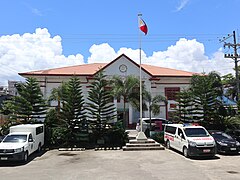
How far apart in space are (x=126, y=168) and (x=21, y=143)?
602 cm

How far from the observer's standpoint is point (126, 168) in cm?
1145

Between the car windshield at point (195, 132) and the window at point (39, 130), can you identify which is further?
the window at point (39, 130)

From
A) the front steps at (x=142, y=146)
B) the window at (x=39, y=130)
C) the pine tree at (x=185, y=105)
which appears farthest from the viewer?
the pine tree at (x=185, y=105)

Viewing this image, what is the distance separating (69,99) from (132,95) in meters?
5.63

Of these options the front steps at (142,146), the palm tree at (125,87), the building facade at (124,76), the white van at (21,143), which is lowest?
the front steps at (142,146)

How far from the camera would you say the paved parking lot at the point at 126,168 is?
9930 millimetres

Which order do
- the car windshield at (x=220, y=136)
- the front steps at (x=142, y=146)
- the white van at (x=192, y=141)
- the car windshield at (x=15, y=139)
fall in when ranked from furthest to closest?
the front steps at (x=142, y=146) → the car windshield at (x=220, y=136) → the car windshield at (x=15, y=139) → the white van at (x=192, y=141)

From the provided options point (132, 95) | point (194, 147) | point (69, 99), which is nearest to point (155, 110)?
point (132, 95)

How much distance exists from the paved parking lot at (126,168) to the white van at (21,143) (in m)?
0.47

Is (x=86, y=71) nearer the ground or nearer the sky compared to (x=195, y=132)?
nearer the sky

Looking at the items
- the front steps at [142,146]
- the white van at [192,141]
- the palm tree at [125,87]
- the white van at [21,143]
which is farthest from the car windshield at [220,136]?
the white van at [21,143]

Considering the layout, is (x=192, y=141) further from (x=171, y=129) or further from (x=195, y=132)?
(x=171, y=129)

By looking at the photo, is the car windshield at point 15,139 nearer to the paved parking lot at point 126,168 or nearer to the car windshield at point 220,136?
the paved parking lot at point 126,168

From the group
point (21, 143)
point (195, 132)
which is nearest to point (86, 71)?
point (21, 143)
